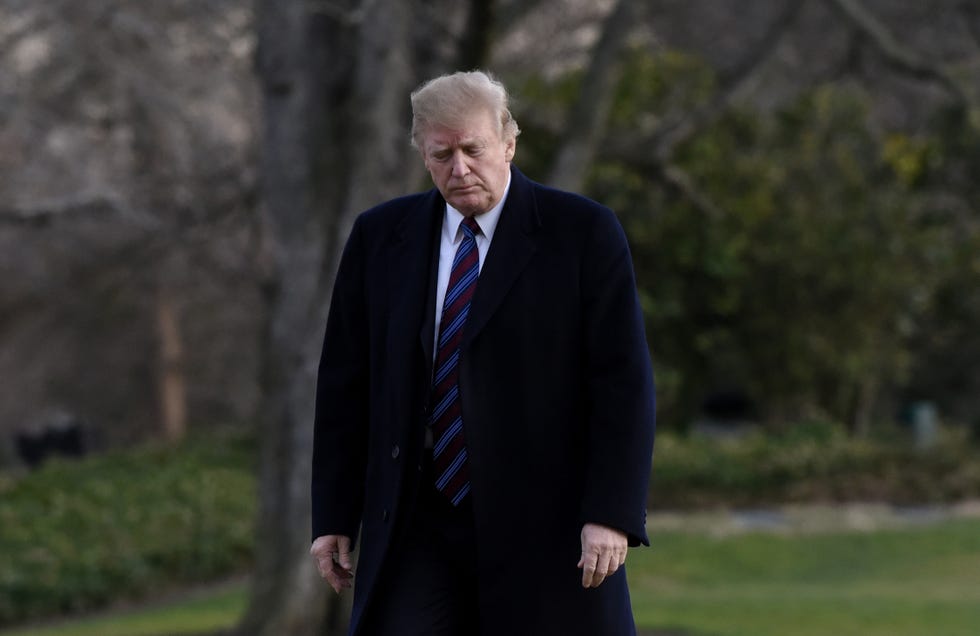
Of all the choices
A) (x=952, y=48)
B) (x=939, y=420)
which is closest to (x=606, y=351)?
(x=952, y=48)

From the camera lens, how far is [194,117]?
52.7 ft

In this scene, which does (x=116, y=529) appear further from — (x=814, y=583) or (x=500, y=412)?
(x=500, y=412)

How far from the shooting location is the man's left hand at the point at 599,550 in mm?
3316

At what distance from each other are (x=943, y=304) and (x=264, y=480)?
13.1 m

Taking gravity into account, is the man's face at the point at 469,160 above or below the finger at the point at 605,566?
above

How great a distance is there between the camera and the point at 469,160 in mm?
3387

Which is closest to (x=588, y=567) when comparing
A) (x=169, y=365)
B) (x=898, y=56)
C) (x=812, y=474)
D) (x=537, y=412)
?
(x=537, y=412)

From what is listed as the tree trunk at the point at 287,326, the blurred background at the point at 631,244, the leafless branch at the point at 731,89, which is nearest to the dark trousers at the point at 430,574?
the blurred background at the point at 631,244

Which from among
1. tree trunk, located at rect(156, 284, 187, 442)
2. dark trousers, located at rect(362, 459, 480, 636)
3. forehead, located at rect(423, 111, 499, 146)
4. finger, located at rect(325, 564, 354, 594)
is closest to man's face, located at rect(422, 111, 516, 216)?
forehead, located at rect(423, 111, 499, 146)

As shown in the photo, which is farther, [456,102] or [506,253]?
[506,253]

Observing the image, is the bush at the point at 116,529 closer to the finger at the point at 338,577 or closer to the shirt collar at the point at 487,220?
the finger at the point at 338,577

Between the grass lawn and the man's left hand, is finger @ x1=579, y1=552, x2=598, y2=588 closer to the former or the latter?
the man's left hand

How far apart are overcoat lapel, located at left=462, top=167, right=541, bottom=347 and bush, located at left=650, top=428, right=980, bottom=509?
1408cm

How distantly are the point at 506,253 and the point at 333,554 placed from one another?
2.66ft
